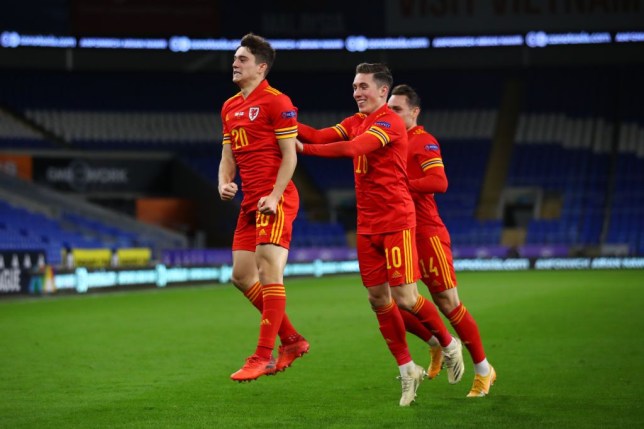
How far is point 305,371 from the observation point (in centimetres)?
1056

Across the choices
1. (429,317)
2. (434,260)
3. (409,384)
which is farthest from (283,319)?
(434,260)

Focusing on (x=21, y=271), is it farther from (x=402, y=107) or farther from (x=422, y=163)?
(x=422, y=163)

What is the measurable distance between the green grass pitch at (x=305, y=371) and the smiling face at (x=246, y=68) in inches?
99.1

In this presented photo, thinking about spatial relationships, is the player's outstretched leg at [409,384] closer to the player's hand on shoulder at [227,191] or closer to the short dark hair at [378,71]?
the player's hand on shoulder at [227,191]

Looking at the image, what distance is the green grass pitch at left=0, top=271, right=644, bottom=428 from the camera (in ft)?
25.0

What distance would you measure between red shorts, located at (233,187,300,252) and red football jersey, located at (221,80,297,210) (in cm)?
15

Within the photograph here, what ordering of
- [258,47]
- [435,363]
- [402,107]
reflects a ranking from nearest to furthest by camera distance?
[258,47], [402,107], [435,363]

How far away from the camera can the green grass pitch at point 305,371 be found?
25.0ft

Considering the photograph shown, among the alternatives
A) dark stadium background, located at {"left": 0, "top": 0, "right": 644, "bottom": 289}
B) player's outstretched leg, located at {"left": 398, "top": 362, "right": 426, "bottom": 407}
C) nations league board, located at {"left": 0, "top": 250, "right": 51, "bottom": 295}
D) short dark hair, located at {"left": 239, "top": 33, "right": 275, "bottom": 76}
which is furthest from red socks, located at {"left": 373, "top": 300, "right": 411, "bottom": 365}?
dark stadium background, located at {"left": 0, "top": 0, "right": 644, "bottom": 289}

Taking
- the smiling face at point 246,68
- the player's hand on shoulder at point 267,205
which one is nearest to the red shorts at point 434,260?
the player's hand on shoulder at point 267,205

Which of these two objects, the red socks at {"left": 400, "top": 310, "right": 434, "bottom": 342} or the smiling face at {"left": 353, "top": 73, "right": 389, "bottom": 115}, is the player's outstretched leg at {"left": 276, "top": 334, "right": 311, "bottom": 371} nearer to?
the red socks at {"left": 400, "top": 310, "right": 434, "bottom": 342}

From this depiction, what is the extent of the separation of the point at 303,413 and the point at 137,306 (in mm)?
13680

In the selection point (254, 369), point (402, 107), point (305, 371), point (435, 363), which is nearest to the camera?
point (254, 369)

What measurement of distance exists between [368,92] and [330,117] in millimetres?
37585
